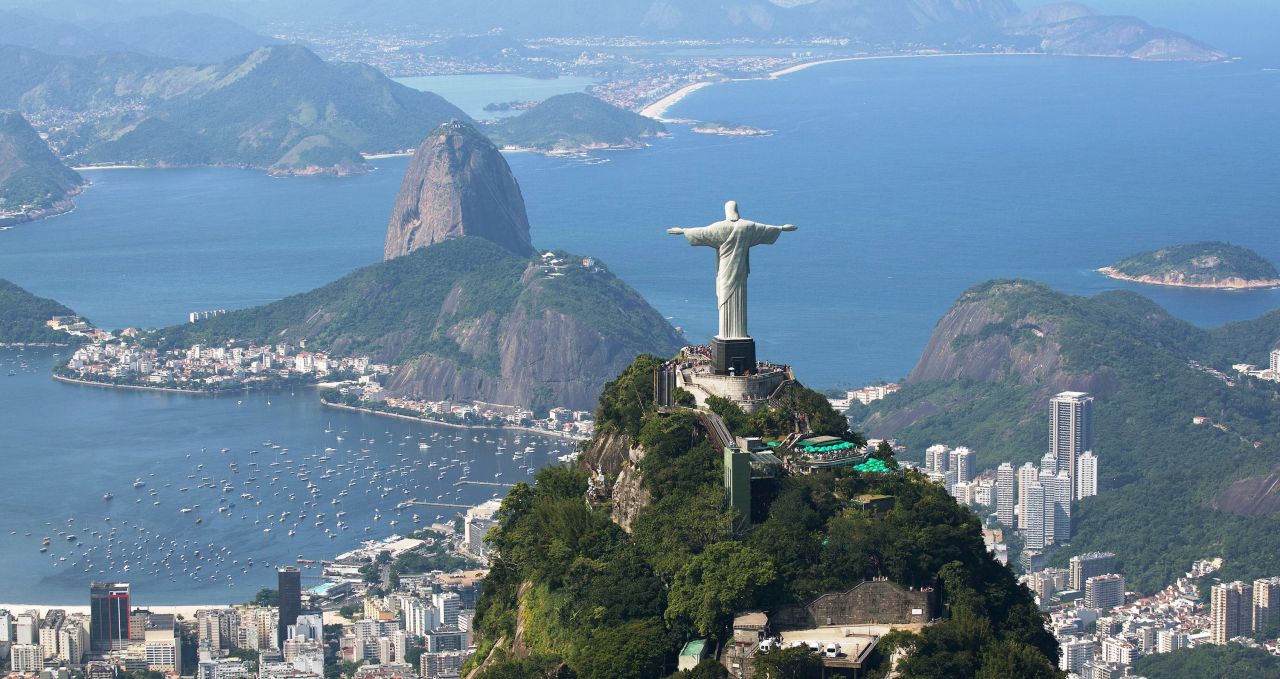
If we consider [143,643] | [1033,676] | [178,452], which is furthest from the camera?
[178,452]

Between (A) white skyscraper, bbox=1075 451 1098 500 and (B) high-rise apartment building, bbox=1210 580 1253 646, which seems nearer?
(B) high-rise apartment building, bbox=1210 580 1253 646

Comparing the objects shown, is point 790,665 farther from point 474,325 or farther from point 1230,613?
point 474,325

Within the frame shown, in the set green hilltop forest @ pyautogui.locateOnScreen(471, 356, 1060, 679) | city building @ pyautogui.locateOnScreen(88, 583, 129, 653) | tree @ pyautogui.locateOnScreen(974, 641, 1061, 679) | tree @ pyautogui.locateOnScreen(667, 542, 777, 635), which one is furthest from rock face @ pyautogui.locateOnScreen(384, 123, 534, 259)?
tree @ pyautogui.locateOnScreen(974, 641, 1061, 679)

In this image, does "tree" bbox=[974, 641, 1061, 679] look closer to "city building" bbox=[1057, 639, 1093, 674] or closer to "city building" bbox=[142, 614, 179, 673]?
"city building" bbox=[1057, 639, 1093, 674]

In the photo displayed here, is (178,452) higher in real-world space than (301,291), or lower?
lower

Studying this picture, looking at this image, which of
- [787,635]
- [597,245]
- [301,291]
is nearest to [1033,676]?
[787,635]

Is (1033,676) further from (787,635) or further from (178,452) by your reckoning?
(178,452)

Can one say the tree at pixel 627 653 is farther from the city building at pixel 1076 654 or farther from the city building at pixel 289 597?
the city building at pixel 289 597

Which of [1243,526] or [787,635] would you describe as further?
[1243,526]
